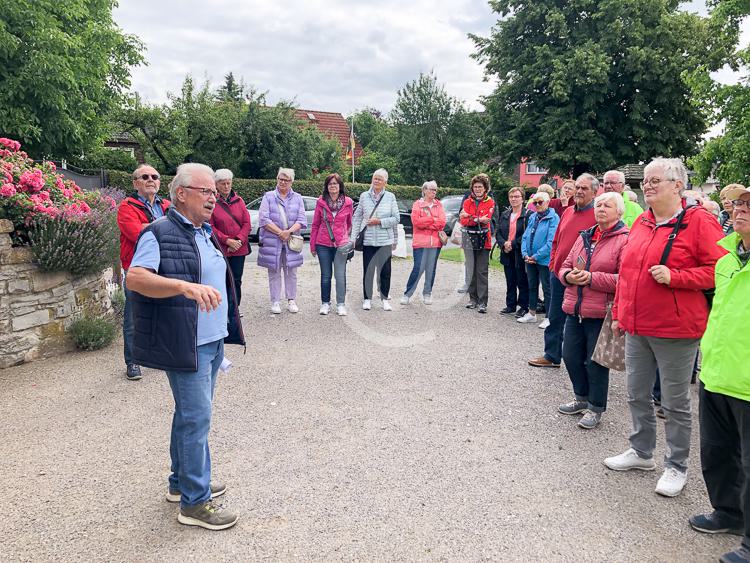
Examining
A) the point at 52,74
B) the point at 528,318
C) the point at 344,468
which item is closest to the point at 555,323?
the point at 528,318

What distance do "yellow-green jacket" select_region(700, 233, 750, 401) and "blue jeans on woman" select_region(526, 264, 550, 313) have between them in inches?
175

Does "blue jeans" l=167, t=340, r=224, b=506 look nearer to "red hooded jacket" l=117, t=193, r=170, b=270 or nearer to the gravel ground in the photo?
the gravel ground

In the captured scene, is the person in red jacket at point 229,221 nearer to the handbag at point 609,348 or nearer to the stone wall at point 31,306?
the stone wall at point 31,306

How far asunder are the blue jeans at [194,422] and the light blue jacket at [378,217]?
216 inches

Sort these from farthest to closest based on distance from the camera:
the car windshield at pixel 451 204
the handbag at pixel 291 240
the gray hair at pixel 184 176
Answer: the car windshield at pixel 451 204 < the handbag at pixel 291 240 < the gray hair at pixel 184 176

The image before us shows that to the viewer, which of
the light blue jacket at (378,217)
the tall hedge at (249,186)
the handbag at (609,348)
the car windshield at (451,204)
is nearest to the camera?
the handbag at (609,348)

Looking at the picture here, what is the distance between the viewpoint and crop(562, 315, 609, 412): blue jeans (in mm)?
4461

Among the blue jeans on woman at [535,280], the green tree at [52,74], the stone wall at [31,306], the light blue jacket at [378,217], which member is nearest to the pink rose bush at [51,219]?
the stone wall at [31,306]

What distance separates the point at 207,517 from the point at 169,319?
1.19 m

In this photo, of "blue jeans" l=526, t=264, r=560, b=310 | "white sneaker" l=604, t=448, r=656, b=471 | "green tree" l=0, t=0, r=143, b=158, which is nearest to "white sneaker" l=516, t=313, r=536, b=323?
"blue jeans" l=526, t=264, r=560, b=310


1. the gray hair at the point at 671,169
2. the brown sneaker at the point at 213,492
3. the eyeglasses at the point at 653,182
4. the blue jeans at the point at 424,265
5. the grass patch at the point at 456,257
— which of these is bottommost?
the brown sneaker at the point at 213,492

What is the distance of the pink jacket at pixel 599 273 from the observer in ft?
14.2

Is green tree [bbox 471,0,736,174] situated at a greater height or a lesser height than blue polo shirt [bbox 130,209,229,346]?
greater

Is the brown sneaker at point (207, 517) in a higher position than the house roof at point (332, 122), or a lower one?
lower
